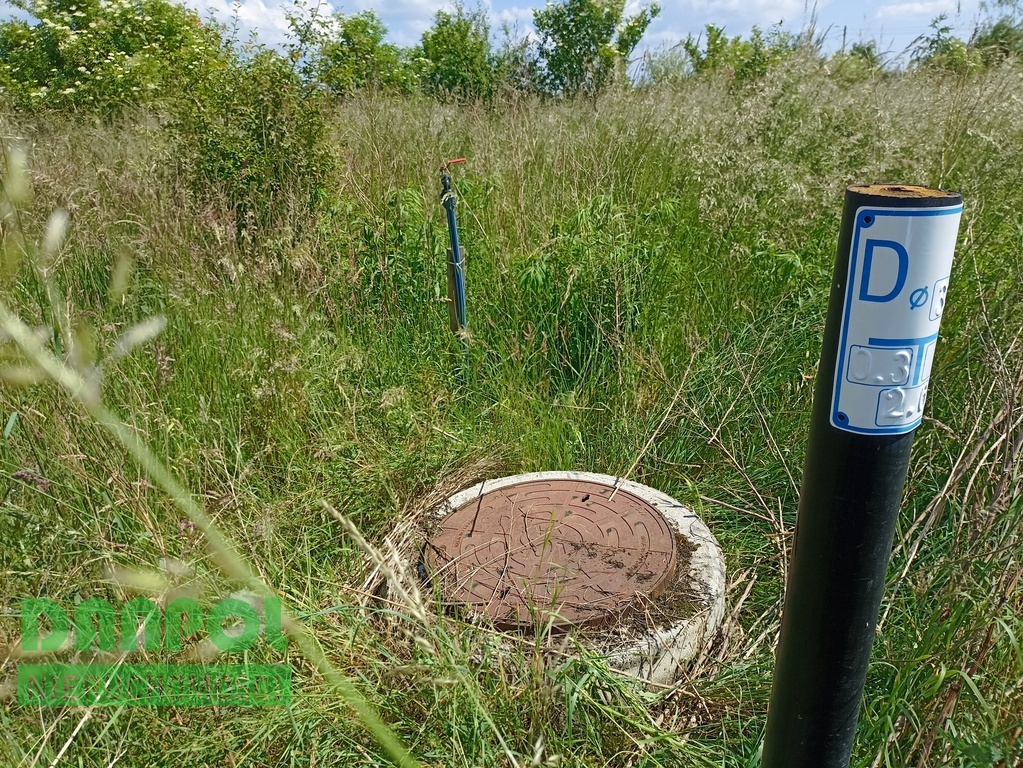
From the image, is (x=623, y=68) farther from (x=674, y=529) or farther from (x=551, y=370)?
(x=674, y=529)

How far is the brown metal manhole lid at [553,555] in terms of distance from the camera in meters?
1.82

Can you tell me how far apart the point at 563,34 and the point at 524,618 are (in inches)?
668

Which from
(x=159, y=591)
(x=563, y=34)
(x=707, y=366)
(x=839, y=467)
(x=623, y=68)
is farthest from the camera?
(x=563, y=34)

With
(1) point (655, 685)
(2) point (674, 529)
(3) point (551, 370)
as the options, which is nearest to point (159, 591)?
(1) point (655, 685)

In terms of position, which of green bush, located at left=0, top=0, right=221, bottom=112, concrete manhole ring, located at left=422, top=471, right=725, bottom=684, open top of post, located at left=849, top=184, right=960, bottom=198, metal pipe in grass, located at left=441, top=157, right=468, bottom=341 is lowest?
concrete manhole ring, located at left=422, top=471, right=725, bottom=684

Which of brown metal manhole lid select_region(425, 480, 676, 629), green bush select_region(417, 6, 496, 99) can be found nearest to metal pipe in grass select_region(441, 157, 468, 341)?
brown metal manhole lid select_region(425, 480, 676, 629)

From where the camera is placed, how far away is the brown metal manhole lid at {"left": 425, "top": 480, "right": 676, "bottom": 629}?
1.82 metres

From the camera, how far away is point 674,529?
7.23 feet

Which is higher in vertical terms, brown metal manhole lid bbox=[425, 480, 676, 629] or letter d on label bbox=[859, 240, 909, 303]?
letter d on label bbox=[859, 240, 909, 303]

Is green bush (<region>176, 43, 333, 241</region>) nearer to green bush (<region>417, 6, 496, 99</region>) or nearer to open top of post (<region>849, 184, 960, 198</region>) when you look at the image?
open top of post (<region>849, 184, 960, 198</region>)

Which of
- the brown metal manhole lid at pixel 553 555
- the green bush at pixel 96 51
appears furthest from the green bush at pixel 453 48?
the brown metal manhole lid at pixel 553 555

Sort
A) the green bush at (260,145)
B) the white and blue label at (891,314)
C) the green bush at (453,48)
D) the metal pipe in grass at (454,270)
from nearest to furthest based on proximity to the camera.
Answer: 1. the white and blue label at (891,314)
2. the metal pipe in grass at (454,270)
3. the green bush at (260,145)
4. the green bush at (453,48)

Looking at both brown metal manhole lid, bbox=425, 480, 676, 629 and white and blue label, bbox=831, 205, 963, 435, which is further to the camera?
brown metal manhole lid, bbox=425, 480, 676, 629

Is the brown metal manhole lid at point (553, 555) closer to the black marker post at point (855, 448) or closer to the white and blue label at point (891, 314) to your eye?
the black marker post at point (855, 448)
